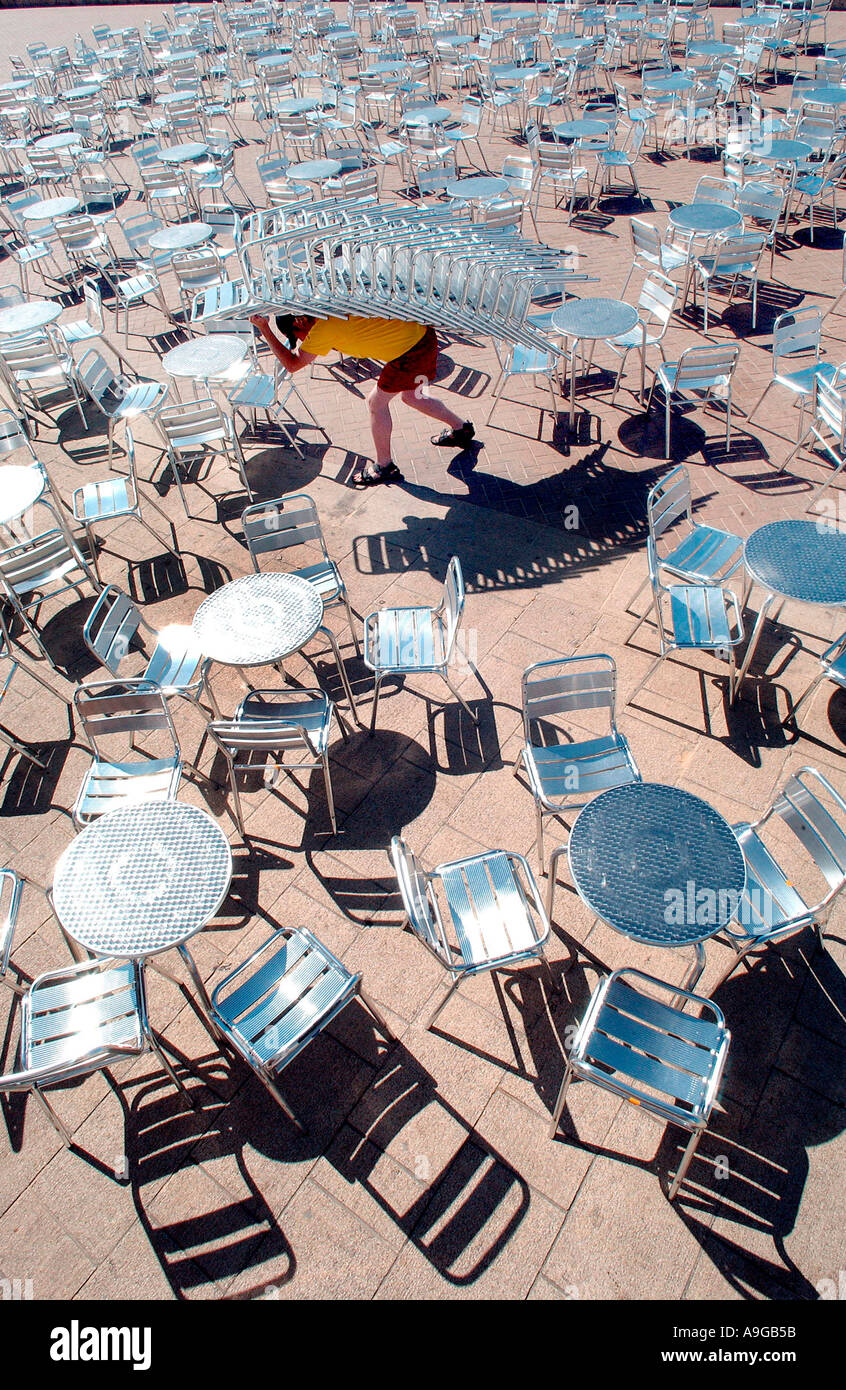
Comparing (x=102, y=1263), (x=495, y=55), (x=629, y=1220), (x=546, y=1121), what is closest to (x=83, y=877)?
(x=102, y=1263)

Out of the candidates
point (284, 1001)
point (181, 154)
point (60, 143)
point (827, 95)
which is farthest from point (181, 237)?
point (284, 1001)

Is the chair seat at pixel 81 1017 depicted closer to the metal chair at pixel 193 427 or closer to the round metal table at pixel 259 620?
the round metal table at pixel 259 620

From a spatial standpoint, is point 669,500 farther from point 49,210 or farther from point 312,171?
point 49,210

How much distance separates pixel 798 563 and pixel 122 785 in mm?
4345

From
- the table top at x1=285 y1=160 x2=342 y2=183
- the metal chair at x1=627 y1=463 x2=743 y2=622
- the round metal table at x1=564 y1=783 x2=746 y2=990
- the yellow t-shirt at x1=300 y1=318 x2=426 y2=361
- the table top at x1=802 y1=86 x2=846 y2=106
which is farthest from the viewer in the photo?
the table top at x1=285 y1=160 x2=342 y2=183

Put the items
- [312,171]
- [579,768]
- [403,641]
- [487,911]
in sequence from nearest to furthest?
1. [487,911]
2. [579,768]
3. [403,641]
4. [312,171]

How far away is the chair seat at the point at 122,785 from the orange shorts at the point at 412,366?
3.92 meters

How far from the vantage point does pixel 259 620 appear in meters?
4.80

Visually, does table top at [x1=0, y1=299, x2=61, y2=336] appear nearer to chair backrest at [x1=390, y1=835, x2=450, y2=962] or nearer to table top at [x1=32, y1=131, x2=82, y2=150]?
table top at [x1=32, y1=131, x2=82, y2=150]

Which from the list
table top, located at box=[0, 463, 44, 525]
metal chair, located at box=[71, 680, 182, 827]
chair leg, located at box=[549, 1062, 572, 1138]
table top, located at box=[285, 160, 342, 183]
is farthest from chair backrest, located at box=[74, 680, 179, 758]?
table top, located at box=[285, 160, 342, 183]

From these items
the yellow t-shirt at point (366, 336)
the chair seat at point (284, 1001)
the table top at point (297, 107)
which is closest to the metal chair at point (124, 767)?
the chair seat at point (284, 1001)

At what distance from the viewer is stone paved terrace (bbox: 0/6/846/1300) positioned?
3.12 meters

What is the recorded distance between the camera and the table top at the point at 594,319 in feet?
22.1

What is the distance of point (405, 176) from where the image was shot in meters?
13.2
